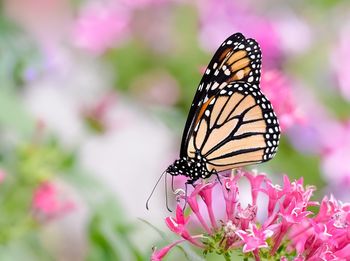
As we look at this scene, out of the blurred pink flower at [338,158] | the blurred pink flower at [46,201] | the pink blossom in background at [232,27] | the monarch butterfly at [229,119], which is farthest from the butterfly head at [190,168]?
the pink blossom in background at [232,27]

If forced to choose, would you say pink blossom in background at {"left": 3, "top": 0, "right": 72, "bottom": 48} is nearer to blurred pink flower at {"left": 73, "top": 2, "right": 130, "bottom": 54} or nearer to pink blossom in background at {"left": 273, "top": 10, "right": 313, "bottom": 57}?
blurred pink flower at {"left": 73, "top": 2, "right": 130, "bottom": 54}

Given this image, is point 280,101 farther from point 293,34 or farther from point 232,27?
point 293,34

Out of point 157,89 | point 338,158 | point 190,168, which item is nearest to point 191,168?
point 190,168

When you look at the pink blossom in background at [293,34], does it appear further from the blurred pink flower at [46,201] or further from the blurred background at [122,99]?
the blurred pink flower at [46,201]

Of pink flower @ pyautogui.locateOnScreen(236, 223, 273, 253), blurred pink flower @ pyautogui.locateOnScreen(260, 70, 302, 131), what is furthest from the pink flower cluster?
blurred pink flower @ pyautogui.locateOnScreen(260, 70, 302, 131)

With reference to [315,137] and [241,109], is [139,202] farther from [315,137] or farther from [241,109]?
[241,109]
